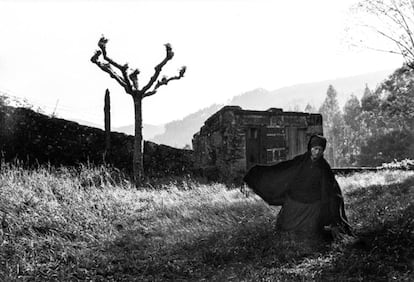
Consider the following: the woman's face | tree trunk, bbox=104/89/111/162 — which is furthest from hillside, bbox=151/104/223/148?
the woman's face

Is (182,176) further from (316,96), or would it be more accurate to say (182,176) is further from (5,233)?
(316,96)

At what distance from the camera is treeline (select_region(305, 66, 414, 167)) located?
2724 cm

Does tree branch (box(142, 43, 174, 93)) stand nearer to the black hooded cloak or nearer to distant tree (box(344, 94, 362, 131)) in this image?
the black hooded cloak

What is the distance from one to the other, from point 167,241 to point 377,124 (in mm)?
42136

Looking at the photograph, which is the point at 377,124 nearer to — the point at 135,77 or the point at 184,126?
the point at 135,77

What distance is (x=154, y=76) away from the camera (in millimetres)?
12281

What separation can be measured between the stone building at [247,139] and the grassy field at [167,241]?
17.8 feet

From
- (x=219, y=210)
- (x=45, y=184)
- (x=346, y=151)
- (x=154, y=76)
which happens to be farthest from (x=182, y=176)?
(x=346, y=151)

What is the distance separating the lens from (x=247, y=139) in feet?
46.7

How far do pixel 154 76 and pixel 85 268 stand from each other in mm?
8080

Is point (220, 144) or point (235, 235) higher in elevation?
point (220, 144)

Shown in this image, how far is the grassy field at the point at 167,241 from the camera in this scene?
16.1 ft

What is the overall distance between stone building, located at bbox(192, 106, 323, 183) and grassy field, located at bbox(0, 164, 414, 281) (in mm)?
5438

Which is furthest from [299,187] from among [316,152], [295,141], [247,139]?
[295,141]
